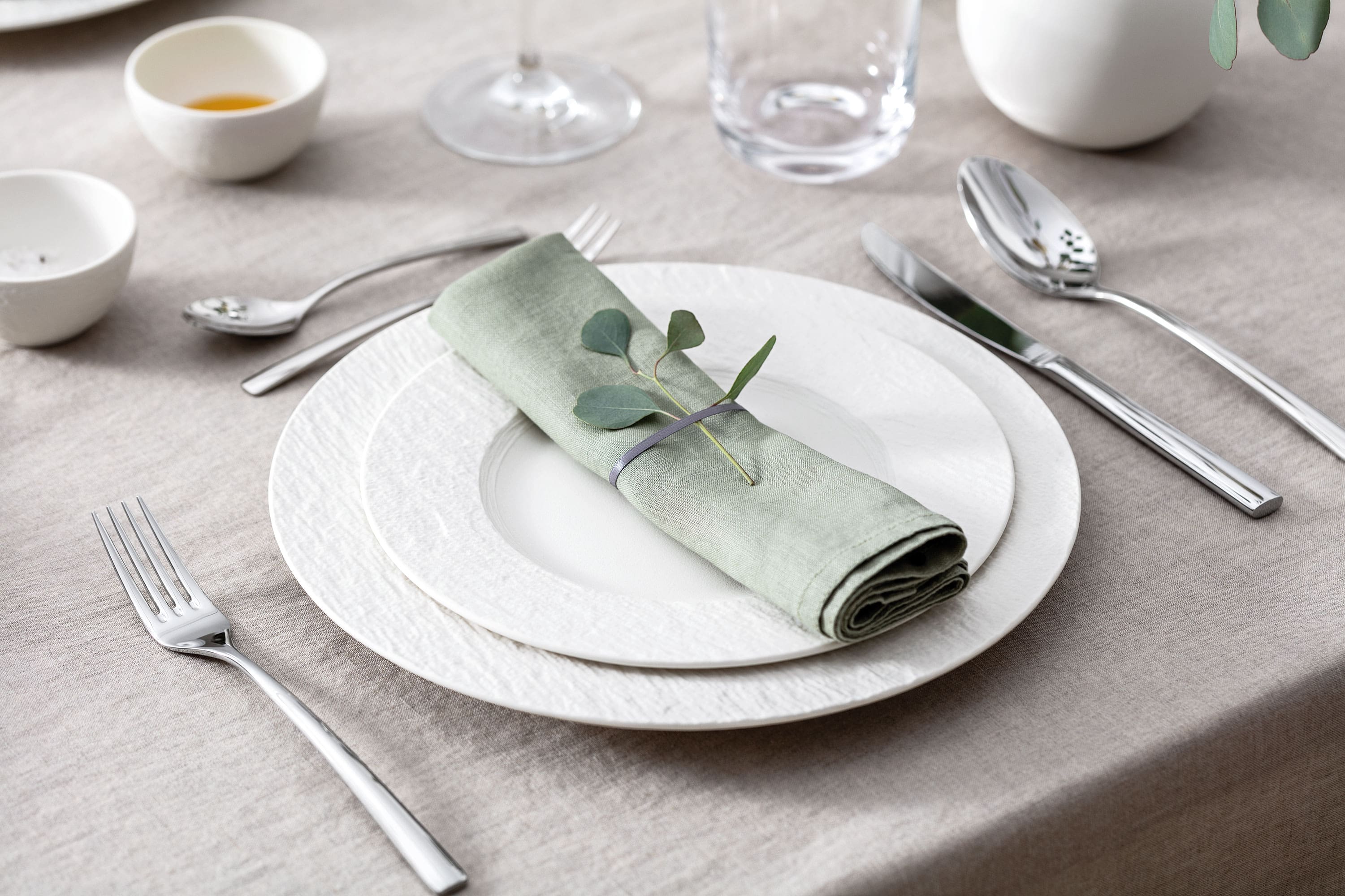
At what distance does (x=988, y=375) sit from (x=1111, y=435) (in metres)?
0.09

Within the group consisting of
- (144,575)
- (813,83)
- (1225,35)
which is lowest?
(144,575)

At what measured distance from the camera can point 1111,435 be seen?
717 millimetres

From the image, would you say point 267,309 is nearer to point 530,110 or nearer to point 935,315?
point 530,110

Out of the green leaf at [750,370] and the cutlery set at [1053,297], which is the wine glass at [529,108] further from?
the green leaf at [750,370]

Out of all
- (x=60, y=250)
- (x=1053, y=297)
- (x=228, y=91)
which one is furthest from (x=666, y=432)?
(x=228, y=91)

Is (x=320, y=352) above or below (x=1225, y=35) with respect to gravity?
below

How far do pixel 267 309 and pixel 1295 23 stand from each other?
63cm

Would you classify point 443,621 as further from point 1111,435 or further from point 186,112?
point 186,112

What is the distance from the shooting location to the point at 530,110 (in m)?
1.03

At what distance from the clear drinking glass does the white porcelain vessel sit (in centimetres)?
6

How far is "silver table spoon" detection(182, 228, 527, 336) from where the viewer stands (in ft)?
2.55

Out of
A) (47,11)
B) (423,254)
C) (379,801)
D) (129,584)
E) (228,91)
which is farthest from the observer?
(47,11)

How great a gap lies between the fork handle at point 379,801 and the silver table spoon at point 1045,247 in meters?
0.55

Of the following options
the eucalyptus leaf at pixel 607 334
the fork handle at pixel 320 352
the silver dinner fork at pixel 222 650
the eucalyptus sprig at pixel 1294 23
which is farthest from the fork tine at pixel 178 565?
the eucalyptus sprig at pixel 1294 23
